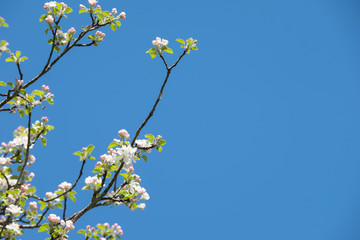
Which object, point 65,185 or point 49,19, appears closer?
point 65,185

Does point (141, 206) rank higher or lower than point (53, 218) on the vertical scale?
higher

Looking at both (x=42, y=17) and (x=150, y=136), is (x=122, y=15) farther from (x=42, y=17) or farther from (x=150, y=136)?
(x=150, y=136)

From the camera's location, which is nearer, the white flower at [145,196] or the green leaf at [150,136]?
the green leaf at [150,136]

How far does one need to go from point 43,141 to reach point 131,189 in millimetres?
1197

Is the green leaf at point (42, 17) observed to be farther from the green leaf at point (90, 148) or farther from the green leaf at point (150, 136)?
the green leaf at point (150, 136)

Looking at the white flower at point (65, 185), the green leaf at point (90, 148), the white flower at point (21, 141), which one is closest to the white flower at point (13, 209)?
the white flower at point (65, 185)

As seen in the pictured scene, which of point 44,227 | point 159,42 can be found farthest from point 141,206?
point 159,42

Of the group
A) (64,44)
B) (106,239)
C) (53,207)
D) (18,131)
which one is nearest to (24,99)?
(18,131)

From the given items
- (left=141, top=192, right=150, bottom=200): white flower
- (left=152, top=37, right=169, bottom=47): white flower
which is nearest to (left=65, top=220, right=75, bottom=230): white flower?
(left=141, top=192, right=150, bottom=200): white flower

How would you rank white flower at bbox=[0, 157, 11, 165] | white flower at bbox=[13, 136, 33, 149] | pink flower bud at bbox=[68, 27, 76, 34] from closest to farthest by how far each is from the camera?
white flower at bbox=[0, 157, 11, 165]
white flower at bbox=[13, 136, 33, 149]
pink flower bud at bbox=[68, 27, 76, 34]

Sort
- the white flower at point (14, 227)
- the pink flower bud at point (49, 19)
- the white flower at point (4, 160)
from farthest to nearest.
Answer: the pink flower bud at point (49, 19)
the white flower at point (4, 160)
the white flower at point (14, 227)

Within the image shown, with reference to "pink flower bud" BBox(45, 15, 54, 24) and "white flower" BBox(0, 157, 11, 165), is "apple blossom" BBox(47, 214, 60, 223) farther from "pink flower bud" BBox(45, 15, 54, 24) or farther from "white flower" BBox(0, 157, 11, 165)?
"pink flower bud" BBox(45, 15, 54, 24)

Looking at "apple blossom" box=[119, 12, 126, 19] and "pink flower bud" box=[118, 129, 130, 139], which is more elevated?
"apple blossom" box=[119, 12, 126, 19]

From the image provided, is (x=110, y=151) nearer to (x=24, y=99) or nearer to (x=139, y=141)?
(x=139, y=141)
